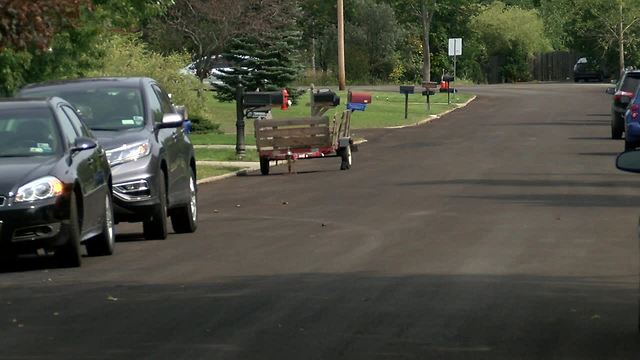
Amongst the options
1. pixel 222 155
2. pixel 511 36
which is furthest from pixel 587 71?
pixel 222 155

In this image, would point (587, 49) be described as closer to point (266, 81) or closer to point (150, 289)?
point (266, 81)

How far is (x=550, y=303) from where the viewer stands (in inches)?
443

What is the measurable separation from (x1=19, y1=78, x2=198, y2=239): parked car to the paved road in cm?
34

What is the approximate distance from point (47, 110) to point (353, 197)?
8.46 meters

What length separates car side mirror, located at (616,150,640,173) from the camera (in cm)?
879

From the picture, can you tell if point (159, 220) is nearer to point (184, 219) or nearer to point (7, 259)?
point (184, 219)

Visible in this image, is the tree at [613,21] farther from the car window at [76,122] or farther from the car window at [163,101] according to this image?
the car window at [76,122]

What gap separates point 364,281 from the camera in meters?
12.7

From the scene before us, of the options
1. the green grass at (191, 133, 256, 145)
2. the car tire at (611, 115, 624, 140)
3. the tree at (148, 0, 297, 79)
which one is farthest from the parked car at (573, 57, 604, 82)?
the car tire at (611, 115, 624, 140)

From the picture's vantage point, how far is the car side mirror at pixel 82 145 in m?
14.4

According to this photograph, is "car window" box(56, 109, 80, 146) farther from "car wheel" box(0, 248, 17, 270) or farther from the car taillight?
the car taillight

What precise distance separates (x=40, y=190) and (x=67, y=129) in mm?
1331

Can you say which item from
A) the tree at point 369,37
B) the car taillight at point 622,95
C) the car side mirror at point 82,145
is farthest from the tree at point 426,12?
the car side mirror at point 82,145

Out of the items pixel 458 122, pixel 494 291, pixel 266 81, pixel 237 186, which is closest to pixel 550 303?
pixel 494 291
